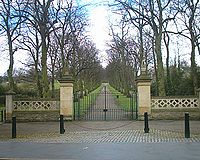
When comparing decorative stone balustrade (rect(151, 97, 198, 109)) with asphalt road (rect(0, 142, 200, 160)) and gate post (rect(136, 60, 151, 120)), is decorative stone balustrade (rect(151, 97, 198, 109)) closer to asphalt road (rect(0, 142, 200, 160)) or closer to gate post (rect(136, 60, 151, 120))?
gate post (rect(136, 60, 151, 120))

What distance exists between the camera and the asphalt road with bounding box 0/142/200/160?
399 inches

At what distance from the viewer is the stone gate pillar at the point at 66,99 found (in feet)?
73.8

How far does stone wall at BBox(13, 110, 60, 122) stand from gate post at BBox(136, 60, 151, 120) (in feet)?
17.6

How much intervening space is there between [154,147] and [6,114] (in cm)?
1331

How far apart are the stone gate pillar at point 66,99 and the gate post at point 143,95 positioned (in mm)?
4447

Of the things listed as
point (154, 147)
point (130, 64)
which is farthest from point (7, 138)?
point (130, 64)

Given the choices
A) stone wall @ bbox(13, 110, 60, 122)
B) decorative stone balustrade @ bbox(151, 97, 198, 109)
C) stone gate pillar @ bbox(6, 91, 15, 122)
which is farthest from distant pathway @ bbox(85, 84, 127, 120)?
stone gate pillar @ bbox(6, 91, 15, 122)

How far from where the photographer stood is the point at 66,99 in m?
22.5

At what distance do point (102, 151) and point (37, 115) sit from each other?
1216 cm

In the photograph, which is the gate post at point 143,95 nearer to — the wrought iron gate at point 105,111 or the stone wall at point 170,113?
the stone wall at point 170,113

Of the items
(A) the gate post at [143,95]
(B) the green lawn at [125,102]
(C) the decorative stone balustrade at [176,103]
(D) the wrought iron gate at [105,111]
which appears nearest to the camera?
(A) the gate post at [143,95]

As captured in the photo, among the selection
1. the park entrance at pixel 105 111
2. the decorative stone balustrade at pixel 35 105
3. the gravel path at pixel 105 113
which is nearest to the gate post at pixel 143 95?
the park entrance at pixel 105 111

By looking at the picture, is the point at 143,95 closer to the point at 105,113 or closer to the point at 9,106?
the point at 105,113

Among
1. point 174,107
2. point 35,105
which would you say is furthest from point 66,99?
point 174,107
